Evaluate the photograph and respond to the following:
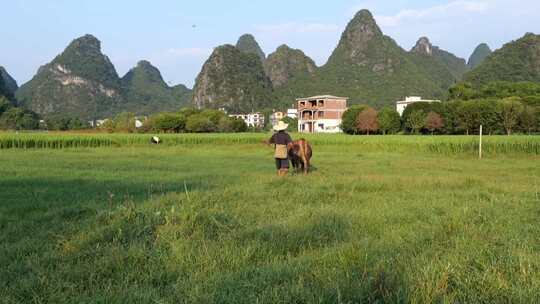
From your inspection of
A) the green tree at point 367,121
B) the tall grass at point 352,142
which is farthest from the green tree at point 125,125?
the green tree at point 367,121

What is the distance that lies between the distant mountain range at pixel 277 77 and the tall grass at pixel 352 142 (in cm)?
5584

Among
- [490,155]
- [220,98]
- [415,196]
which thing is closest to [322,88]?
[220,98]

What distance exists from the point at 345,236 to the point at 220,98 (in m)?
94.3

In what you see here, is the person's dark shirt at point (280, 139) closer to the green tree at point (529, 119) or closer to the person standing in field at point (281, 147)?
the person standing in field at point (281, 147)

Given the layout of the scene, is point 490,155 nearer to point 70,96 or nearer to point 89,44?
point 70,96

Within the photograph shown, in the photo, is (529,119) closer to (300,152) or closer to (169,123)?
(300,152)

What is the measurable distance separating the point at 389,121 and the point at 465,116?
27.0 ft

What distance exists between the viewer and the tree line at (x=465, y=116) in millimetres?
40281

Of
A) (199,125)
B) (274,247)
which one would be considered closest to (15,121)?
(199,125)

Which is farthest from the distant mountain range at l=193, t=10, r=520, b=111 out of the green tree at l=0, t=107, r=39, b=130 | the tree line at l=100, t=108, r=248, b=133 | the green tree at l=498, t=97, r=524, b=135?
the green tree at l=498, t=97, r=524, b=135

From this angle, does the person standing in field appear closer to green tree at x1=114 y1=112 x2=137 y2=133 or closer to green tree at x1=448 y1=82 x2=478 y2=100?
green tree at x1=114 y1=112 x2=137 y2=133

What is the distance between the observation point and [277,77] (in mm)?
118250

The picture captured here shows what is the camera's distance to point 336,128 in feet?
215

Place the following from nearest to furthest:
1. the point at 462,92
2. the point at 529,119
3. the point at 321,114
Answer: the point at 529,119 → the point at 462,92 → the point at 321,114
